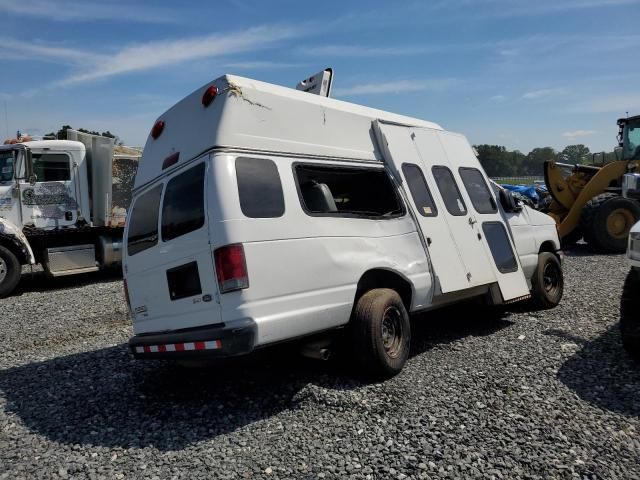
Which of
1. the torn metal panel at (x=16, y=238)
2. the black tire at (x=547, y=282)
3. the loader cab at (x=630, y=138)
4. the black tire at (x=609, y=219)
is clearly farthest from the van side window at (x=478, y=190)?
the loader cab at (x=630, y=138)

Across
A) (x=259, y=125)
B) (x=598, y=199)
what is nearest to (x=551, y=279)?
(x=259, y=125)

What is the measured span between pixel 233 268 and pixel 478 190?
3.91 m

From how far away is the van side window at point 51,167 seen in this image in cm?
1118

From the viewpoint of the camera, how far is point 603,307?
7473 mm

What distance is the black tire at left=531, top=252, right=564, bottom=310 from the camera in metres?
7.31

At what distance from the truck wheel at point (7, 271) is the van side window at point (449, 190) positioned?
880 centimetres

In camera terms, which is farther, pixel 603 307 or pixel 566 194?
pixel 566 194

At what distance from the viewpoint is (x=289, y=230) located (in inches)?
170

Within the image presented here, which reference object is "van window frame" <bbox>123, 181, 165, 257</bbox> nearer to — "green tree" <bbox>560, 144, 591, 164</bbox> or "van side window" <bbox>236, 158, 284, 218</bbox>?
"van side window" <bbox>236, 158, 284, 218</bbox>

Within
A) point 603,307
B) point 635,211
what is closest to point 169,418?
point 603,307

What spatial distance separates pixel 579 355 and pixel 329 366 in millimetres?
2562

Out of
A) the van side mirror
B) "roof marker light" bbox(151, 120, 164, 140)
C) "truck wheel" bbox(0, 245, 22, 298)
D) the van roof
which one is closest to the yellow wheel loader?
the van side mirror

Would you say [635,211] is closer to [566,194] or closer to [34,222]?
[566,194]

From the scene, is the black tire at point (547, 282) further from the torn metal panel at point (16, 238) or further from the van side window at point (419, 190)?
the torn metal panel at point (16, 238)
